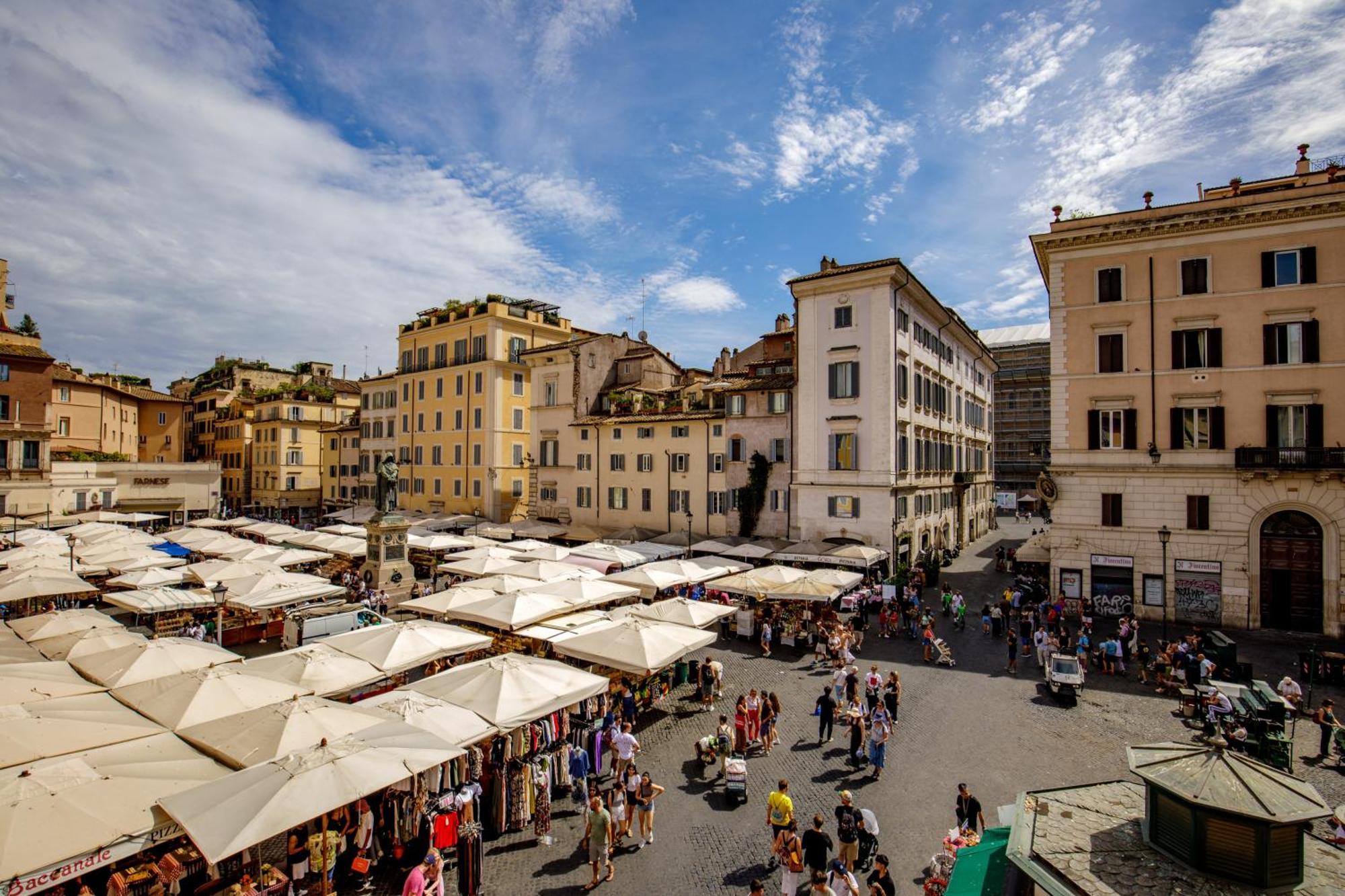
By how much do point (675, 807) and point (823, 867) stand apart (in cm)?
320

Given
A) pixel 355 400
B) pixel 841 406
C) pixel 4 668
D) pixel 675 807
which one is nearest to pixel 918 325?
pixel 841 406

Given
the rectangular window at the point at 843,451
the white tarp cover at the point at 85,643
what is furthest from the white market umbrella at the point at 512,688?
the rectangular window at the point at 843,451

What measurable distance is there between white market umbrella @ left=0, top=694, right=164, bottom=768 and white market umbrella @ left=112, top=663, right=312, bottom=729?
299mm

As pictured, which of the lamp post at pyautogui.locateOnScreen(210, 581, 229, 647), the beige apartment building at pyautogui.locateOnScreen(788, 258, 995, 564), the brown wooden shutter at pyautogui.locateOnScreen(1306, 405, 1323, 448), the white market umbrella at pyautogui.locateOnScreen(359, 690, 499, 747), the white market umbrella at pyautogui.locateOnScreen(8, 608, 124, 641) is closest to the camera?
the white market umbrella at pyautogui.locateOnScreen(359, 690, 499, 747)

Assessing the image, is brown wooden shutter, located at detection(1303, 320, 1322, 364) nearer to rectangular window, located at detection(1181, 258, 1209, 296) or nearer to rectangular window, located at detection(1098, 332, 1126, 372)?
rectangular window, located at detection(1181, 258, 1209, 296)

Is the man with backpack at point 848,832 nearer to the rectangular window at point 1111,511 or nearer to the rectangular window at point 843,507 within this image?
the rectangular window at point 1111,511

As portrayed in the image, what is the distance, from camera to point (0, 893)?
20.4 feet

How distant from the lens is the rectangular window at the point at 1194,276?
78.9 ft

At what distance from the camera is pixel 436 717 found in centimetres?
1052

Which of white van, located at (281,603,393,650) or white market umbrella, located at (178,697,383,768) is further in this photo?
white van, located at (281,603,393,650)

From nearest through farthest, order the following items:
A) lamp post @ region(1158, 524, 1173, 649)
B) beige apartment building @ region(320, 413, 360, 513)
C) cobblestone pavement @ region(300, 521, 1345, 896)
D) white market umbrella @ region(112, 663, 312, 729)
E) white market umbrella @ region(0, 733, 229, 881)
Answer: white market umbrella @ region(0, 733, 229, 881), cobblestone pavement @ region(300, 521, 1345, 896), white market umbrella @ region(112, 663, 312, 729), lamp post @ region(1158, 524, 1173, 649), beige apartment building @ region(320, 413, 360, 513)

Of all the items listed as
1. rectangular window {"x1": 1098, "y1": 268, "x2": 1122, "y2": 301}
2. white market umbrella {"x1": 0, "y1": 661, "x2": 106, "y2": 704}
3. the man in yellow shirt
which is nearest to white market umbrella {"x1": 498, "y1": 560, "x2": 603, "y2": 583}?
white market umbrella {"x1": 0, "y1": 661, "x2": 106, "y2": 704}

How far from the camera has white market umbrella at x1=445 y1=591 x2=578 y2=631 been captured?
16.8 metres

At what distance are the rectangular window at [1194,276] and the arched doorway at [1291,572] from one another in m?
8.17
